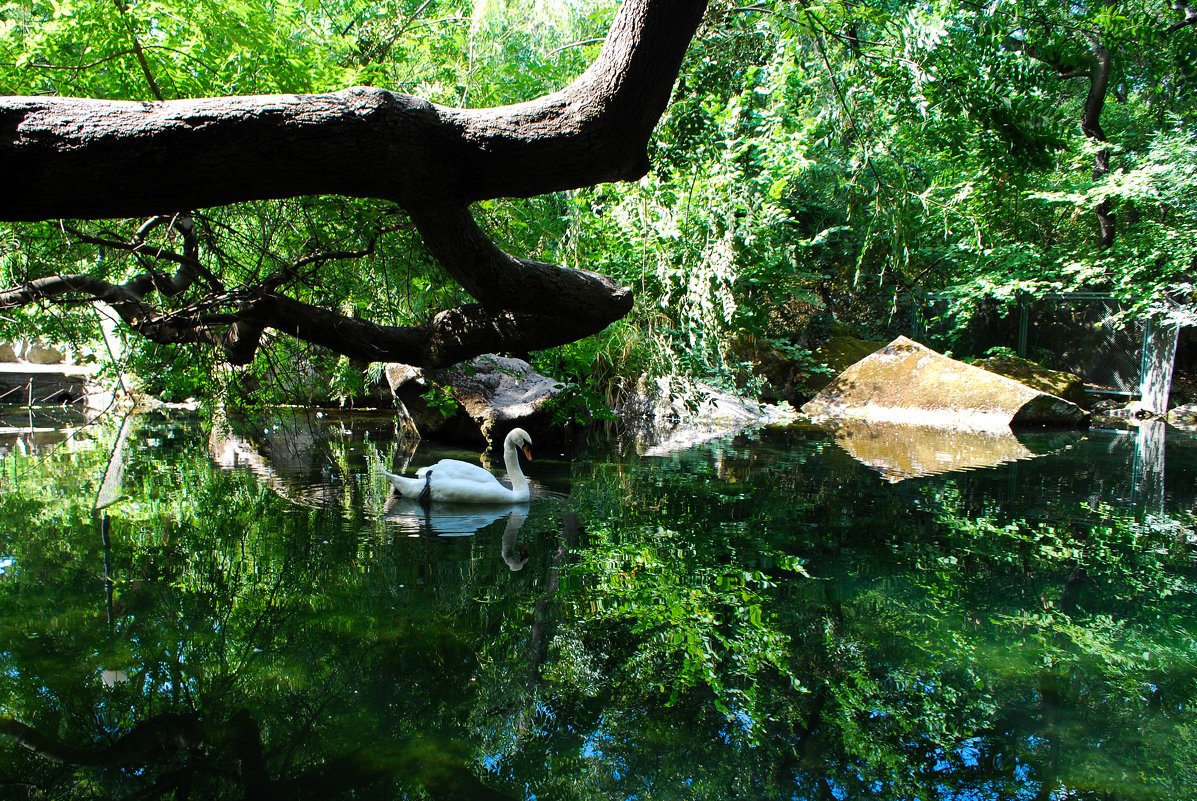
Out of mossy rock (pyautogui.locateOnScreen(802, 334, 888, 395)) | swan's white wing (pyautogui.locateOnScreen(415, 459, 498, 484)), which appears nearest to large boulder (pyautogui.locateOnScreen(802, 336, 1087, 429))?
mossy rock (pyautogui.locateOnScreen(802, 334, 888, 395))

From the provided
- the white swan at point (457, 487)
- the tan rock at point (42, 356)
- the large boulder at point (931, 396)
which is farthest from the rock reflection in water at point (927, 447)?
the tan rock at point (42, 356)

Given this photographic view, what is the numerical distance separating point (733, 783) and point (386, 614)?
79.0 inches

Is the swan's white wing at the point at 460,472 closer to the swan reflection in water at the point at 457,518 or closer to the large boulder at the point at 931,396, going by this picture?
the swan reflection in water at the point at 457,518

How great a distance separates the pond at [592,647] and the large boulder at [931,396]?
817cm

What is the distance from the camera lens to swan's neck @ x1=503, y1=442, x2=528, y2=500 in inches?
275

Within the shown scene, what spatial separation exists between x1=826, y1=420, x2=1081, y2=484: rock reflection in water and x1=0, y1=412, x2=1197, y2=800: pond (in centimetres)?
220

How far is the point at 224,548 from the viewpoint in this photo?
5.02 metres

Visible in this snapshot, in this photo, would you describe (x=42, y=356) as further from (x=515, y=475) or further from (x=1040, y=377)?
(x=1040, y=377)

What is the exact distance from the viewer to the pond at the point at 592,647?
2633 mm

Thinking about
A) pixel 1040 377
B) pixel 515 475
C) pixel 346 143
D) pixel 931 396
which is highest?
pixel 346 143

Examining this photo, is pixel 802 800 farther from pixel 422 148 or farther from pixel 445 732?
pixel 422 148

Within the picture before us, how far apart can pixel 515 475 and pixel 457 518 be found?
1.01m

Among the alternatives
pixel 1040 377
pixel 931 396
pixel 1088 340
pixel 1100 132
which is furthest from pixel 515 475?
Result: pixel 1088 340

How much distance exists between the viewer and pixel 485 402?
Result: 35.1 ft
